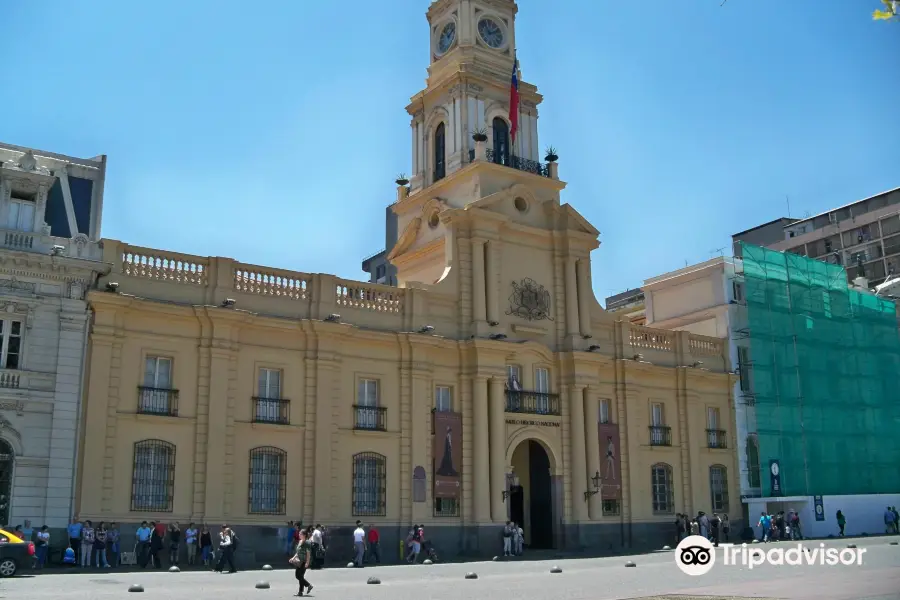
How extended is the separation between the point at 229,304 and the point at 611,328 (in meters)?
18.3

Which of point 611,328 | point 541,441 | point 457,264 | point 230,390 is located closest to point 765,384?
point 611,328

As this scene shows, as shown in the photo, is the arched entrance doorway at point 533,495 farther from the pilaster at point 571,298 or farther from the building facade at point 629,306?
the building facade at point 629,306

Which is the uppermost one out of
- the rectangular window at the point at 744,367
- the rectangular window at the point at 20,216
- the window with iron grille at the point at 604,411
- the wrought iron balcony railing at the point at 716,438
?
the rectangular window at the point at 20,216

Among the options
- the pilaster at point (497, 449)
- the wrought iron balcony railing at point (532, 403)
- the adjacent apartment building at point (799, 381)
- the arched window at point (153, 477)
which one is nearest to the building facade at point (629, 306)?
the adjacent apartment building at point (799, 381)

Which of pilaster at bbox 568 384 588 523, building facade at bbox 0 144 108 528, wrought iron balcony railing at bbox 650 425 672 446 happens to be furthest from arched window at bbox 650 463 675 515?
building facade at bbox 0 144 108 528

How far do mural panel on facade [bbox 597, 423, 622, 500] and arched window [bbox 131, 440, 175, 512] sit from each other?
1806 centimetres

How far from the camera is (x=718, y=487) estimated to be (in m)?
44.9

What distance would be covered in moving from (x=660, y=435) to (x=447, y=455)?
12.2 metres

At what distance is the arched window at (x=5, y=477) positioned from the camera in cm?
2678

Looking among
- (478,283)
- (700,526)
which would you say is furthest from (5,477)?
(700,526)

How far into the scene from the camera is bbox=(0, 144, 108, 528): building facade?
2717cm

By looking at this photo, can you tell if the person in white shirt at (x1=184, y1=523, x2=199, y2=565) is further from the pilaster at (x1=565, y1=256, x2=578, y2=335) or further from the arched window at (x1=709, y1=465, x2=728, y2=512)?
the arched window at (x1=709, y1=465, x2=728, y2=512)

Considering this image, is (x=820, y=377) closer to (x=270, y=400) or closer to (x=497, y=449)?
(x=497, y=449)

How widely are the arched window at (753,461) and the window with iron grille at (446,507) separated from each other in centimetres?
1740
